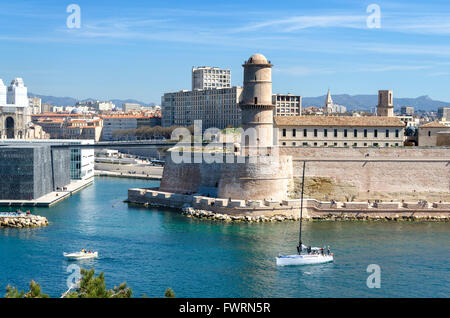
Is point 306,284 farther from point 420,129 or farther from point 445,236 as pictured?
Result: point 420,129

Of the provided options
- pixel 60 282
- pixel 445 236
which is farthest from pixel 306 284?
pixel 445 236

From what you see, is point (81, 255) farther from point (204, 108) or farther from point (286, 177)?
point (204, 108)

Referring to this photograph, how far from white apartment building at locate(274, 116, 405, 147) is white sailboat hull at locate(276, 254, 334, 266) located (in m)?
17.1

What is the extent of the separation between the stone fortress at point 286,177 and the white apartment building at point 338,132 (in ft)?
3.74

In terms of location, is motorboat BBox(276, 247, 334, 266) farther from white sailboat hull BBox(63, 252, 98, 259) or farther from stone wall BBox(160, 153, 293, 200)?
stone wall BBox(160, 153, 293, 200)

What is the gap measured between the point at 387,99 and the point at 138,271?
35653 millimetres

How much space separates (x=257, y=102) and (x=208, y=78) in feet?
329

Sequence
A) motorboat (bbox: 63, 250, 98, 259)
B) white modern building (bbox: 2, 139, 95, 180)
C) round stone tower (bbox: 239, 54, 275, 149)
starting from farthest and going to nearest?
white modern building (bbox: 2, 139, 95, 180)
round stone tower (bbox: 239, 54, 275, 149)
motorboat (bbox: 63, 250, 98, 259)

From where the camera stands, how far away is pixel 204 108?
113 meters

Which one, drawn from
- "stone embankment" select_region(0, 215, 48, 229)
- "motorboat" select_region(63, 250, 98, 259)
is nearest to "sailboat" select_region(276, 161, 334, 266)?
"motorboat" select_region(63, 250, 98, 259)

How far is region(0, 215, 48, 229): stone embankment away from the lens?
34.3m

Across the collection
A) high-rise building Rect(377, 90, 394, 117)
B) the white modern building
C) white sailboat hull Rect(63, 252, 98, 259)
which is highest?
high-rise building Rect(377, 90, 394, 117)

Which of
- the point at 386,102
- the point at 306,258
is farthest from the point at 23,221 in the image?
the point at 386,102

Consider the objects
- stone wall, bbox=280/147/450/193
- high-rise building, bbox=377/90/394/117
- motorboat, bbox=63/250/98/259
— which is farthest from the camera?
high-rise building, bbox=377/90/394/117
